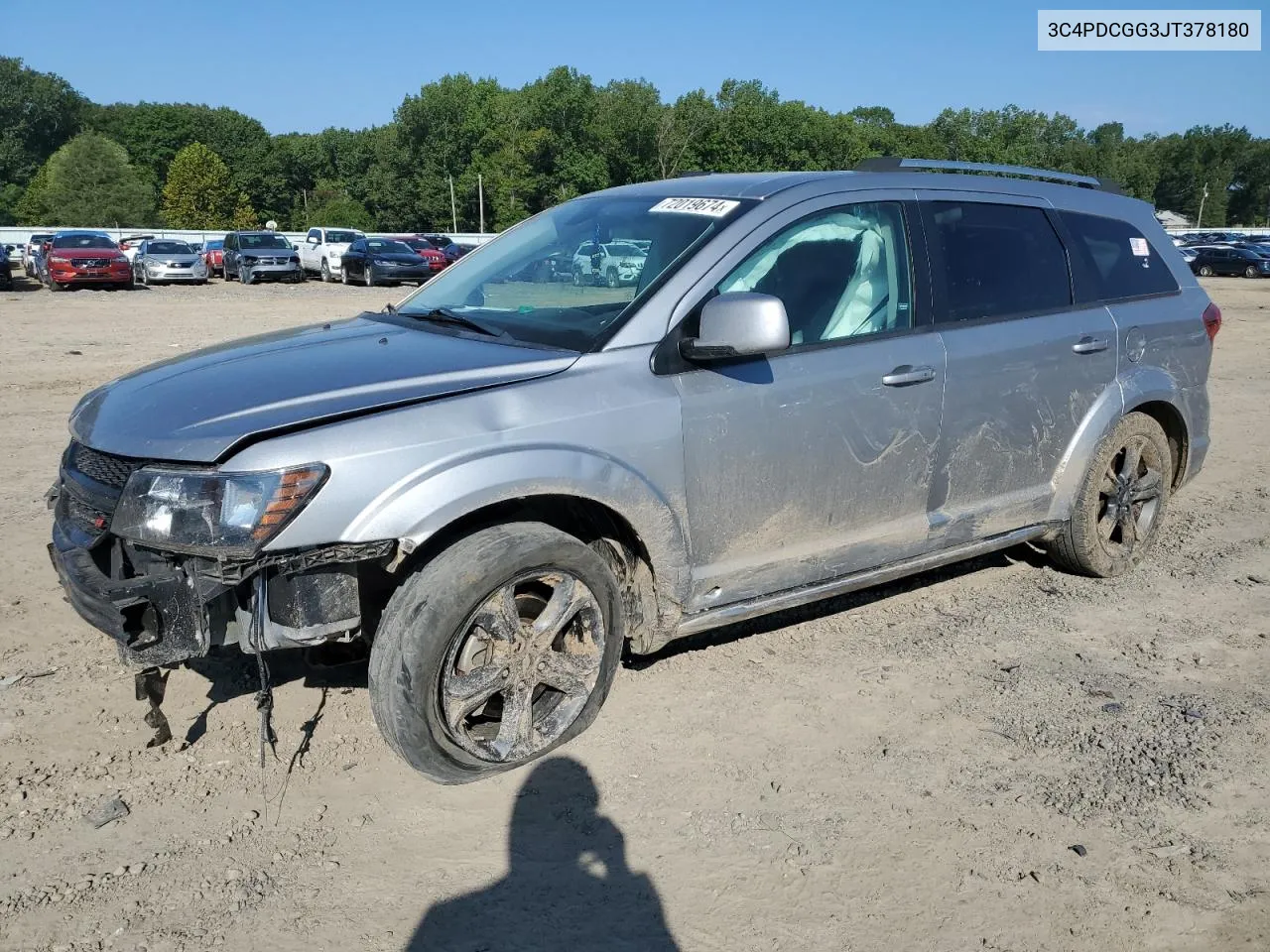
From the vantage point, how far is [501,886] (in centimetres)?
293

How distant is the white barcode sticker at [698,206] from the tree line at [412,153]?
80.8m

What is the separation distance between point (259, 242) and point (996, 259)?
1280 inches

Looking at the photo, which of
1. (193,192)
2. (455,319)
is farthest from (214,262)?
(193,192)

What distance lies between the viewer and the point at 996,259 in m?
4.58

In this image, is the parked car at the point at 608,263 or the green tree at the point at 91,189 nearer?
the parked car at the point at 608,263

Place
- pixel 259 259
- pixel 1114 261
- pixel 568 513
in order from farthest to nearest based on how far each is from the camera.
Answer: pixel 259 259
pixel 1114 261
pixel 568 513

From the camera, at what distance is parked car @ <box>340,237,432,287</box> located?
106 ft

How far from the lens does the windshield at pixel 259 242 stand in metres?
33.2

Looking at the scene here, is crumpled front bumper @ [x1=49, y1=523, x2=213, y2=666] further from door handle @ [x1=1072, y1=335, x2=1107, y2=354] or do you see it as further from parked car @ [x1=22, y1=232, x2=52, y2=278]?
parked car @ [x1=22, y1=232, x2=52, y2=278]

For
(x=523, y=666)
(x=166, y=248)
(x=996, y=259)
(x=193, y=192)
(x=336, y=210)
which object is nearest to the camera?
(x=523, y=666)

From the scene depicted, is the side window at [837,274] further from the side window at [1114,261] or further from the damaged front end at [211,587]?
the damaged front end at [211,587]

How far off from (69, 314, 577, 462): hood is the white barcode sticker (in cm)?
88

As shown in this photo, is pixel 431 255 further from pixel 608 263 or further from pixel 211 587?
pixel 211 587

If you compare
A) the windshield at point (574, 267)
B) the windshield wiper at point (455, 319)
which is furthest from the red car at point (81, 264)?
the windshield wiper at point (455, 319)
